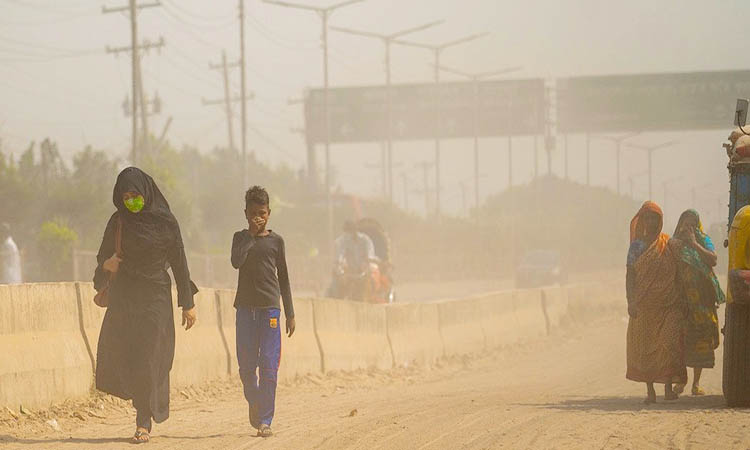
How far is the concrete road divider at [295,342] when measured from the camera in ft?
43.9

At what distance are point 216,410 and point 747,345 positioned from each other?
4.52 m

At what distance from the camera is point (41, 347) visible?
10.5 m

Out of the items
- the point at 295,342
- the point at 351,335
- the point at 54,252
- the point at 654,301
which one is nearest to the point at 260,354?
the point at 654,301

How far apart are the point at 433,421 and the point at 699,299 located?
12.3 ft

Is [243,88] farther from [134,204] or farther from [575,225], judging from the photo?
[575,225]

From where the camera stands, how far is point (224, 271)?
44.3m

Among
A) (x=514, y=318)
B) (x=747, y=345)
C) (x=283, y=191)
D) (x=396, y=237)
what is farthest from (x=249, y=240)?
(x=283, y=191)

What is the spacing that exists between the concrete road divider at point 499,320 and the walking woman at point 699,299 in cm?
958

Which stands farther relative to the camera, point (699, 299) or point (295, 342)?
point (295, 342)

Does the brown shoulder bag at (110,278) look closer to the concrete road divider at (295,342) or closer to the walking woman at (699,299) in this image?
the concrete road divider at (295,342)

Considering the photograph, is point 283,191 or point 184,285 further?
point 283,191

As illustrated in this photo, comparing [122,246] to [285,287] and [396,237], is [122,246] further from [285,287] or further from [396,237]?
[396,237]

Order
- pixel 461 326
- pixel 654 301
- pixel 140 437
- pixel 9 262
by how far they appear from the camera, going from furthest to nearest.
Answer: pixel 9 262
pixel 461 326
pixel 654 301
pixel 140 437

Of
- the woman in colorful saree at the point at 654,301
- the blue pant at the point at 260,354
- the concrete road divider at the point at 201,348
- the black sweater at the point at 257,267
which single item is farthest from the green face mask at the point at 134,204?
the woman in colorful saree at the point at 654,301
